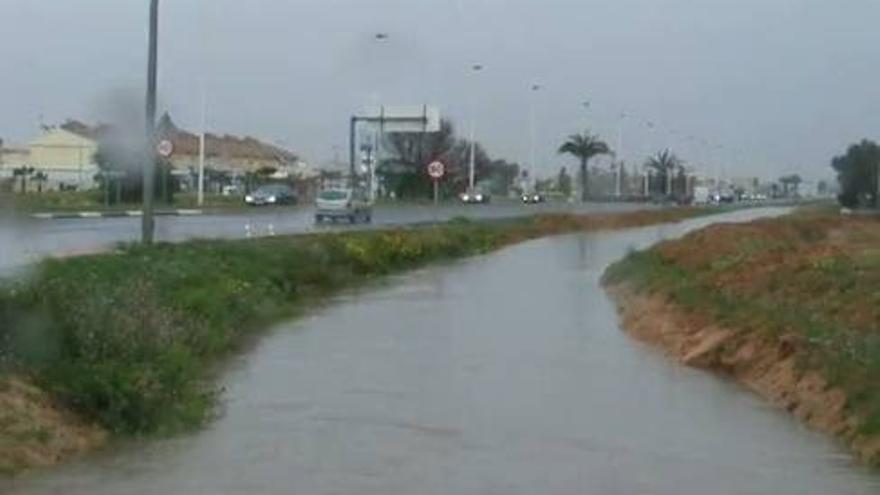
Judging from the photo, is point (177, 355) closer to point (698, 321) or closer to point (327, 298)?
point (698, 321)

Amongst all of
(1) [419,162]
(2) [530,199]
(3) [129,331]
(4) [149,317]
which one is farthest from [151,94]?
(2) [530,199]

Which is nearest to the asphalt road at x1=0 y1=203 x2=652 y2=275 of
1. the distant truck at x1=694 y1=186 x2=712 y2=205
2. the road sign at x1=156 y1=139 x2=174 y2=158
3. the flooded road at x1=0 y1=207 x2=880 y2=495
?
the road sign at x1=156 y1=139 x2=174 y2=158

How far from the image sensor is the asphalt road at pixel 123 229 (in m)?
21.3

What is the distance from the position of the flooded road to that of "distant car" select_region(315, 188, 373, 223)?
35993mm

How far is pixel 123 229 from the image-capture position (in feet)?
151

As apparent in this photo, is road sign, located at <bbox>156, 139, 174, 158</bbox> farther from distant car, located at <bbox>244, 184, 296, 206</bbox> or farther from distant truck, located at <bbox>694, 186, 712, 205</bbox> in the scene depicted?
distant truck, located at <bbox>694, 186, 712, 205</bbox>

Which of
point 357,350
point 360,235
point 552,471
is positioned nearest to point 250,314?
point 357,350

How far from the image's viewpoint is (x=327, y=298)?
3609 cm

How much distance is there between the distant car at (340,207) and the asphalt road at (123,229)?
0.62 m

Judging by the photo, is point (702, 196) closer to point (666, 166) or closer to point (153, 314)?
point (666, 166)

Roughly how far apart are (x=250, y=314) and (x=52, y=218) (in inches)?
834

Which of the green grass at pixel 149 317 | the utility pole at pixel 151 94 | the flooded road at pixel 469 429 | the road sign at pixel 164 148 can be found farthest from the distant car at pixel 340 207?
the flooded road at pixel 469 429

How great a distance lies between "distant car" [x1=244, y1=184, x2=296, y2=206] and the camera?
81500 millimetres

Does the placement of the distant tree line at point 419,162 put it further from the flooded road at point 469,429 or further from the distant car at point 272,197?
the flooded road at point 469,429
